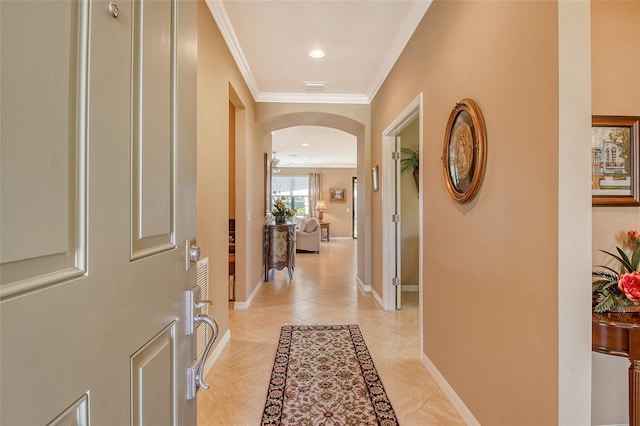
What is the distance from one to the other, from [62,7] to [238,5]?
7.55ft

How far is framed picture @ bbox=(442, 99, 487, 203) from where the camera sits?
5.09 feet

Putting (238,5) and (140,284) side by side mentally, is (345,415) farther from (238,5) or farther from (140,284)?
(238,5)

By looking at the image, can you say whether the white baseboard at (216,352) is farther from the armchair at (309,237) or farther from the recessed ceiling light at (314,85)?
the armchair at (309,237)

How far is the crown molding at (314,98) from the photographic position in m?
4.11

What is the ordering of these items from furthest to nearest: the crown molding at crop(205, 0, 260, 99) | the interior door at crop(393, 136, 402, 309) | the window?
the window
the interior door at crop(393, 136, 402, 309)
the crown molding at crop(205, 0, 260, 99)

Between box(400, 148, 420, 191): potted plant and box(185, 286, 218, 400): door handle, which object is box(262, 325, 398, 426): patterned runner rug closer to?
box(185, 286, 218, 400): door handle

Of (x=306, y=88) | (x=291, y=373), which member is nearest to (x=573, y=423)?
(x=291, y=373)

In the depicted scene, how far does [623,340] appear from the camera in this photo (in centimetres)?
111

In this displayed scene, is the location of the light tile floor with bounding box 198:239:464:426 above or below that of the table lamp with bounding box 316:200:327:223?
below

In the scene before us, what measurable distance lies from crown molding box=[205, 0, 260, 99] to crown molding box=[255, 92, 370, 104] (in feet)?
1.08

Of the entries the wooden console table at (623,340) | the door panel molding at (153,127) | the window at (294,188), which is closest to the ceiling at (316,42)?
the door panel molding at (153,127)

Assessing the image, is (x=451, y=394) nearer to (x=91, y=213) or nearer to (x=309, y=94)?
(x=91, y=213)

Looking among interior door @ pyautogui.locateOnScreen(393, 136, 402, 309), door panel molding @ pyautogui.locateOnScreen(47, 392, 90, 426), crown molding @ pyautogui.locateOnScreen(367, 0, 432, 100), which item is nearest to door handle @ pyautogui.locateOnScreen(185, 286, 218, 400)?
door panel molding @ pyautogui.locateOnScreen(47, 392, 90, 426)

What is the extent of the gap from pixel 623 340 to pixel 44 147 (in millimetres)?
1723
